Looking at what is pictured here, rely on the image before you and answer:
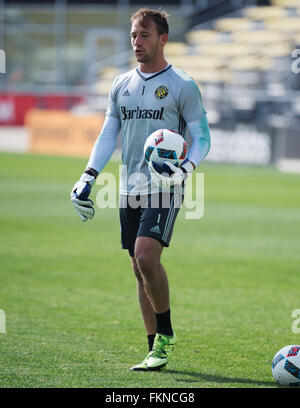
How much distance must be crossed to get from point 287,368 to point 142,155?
1.76 m

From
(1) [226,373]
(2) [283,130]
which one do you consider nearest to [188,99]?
(1) [226,373]

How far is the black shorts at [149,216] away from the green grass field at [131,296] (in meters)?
0.91

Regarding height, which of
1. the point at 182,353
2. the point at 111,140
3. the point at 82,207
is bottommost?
the point at 182,353

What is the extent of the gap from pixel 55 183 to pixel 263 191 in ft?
16.3

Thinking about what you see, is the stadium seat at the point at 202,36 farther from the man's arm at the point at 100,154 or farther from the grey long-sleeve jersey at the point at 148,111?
the grey long-sleeve jersey at the point at 148,111

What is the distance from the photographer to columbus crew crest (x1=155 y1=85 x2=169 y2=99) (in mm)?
5176

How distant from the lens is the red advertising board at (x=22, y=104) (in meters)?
27.8

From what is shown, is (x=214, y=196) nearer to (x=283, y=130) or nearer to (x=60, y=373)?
(x=283, y=130)

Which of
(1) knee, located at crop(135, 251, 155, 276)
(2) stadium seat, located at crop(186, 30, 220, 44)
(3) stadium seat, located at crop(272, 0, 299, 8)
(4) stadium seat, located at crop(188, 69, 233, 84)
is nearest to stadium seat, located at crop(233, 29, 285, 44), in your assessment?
(2) stadium seat, located at crop(186, 30, 220, 44)

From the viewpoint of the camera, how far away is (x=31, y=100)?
29844mm

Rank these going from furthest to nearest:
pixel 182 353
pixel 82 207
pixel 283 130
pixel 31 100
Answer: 1. pixel 31 100
2. pixel 283 130
3. pixel 182 353
4. pixel 82 207

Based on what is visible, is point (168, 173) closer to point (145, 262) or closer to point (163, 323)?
point (145, 262)

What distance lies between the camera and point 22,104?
3014 cm

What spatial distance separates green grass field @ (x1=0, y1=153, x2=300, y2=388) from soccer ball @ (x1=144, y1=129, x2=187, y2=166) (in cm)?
145
